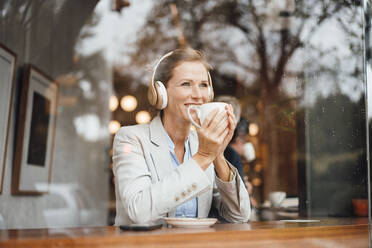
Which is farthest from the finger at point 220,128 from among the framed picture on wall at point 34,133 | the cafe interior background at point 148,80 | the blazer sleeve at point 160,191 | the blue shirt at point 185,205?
the framed picture on wall at point 34,133

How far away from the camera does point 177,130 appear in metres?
1.68

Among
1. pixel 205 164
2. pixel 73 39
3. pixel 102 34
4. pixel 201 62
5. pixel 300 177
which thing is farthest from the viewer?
pixel 102 34

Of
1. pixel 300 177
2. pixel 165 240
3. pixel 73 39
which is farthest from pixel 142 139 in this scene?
pixel 73 39

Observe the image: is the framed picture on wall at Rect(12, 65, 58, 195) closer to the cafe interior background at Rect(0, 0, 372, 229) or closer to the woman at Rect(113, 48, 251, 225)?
the cafe interior background at Rect(0, 0, 372, 229)

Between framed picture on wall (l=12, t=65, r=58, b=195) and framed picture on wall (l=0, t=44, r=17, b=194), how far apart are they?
1.05ft

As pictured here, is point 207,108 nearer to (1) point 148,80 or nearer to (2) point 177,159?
(2) point 177,159

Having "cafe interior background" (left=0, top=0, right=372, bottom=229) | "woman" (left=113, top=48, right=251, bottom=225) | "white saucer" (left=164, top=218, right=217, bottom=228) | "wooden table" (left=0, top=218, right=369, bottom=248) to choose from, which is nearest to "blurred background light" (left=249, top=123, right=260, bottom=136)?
"cafe interior background" (left=0, top=0, right=372, bottom=229)

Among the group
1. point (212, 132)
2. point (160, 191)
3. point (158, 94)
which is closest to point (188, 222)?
point (160, 191)

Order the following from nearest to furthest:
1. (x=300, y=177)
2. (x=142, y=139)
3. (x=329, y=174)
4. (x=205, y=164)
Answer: (x=205, y=164)
(x=142, y=139)
(x=329, y=174)
(x=300, y=177)

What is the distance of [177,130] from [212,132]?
0.41 metres

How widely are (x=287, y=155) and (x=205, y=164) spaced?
16.3 feet

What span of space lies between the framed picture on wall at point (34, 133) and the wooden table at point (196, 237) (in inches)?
84.6

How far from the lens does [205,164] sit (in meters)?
1.31

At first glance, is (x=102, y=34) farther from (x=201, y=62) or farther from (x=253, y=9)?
(x=201, y=62)
